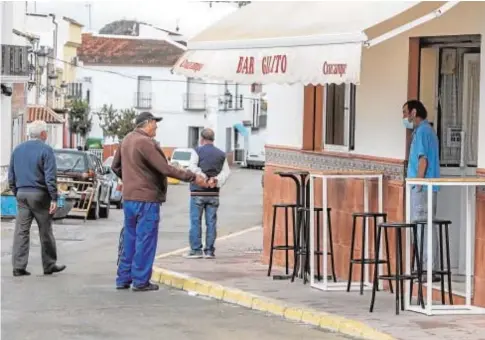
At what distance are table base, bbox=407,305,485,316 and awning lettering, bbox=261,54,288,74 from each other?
2727 millimetres

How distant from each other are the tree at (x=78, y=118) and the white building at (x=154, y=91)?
10.2m

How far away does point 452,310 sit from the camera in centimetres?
1141

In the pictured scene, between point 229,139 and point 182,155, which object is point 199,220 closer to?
point 182,155

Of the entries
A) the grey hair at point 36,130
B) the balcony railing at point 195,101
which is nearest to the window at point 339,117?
the grey hair at point 36,130

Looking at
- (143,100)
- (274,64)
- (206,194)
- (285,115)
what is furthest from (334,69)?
(143,100)

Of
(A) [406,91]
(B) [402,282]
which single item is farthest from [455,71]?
(B) [402,282]

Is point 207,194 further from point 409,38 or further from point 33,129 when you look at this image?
point 409,38

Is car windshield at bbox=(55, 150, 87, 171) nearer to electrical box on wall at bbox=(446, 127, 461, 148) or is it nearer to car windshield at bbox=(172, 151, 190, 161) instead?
electrical box on wall at bbox=(446, 127, 461, 148)

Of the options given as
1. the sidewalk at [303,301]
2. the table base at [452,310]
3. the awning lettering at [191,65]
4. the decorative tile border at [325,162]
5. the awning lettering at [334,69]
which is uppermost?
the awning lettering at [191,65]

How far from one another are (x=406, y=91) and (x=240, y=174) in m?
56.2

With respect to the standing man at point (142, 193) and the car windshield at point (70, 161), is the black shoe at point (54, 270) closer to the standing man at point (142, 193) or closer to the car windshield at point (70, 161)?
the standing man at point (142, 193)

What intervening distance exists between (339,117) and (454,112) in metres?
1.93

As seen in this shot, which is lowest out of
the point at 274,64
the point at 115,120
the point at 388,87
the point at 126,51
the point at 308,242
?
the point at 308,242

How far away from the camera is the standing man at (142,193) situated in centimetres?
1317
